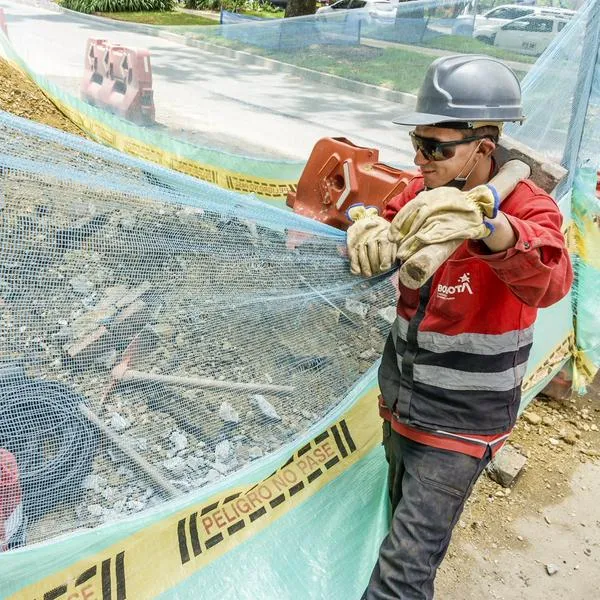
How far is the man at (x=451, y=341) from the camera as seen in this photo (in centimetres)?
174

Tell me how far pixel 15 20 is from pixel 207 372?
16.9 m

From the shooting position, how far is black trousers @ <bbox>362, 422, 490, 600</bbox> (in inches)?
71.3

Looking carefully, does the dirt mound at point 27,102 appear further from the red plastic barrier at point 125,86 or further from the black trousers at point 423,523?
the black trousers at point 423,523

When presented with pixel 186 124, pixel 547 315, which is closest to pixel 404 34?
pixel 547 315

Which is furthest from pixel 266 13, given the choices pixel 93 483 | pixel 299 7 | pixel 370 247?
pixel 93 483

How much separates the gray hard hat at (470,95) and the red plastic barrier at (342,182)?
1.39 metres

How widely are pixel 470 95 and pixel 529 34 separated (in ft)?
10.4

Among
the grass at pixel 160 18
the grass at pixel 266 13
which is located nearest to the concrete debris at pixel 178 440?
the grass at pixel 160 18

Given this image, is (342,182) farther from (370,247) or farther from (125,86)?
(125,86)

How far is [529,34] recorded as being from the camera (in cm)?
439

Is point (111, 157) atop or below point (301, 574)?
atop

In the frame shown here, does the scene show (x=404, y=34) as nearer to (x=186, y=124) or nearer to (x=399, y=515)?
(x=186, y=124)

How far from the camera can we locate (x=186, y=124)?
863 cm

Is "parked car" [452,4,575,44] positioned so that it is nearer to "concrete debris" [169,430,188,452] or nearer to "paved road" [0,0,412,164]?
"paved road" [0,0,412,164]
